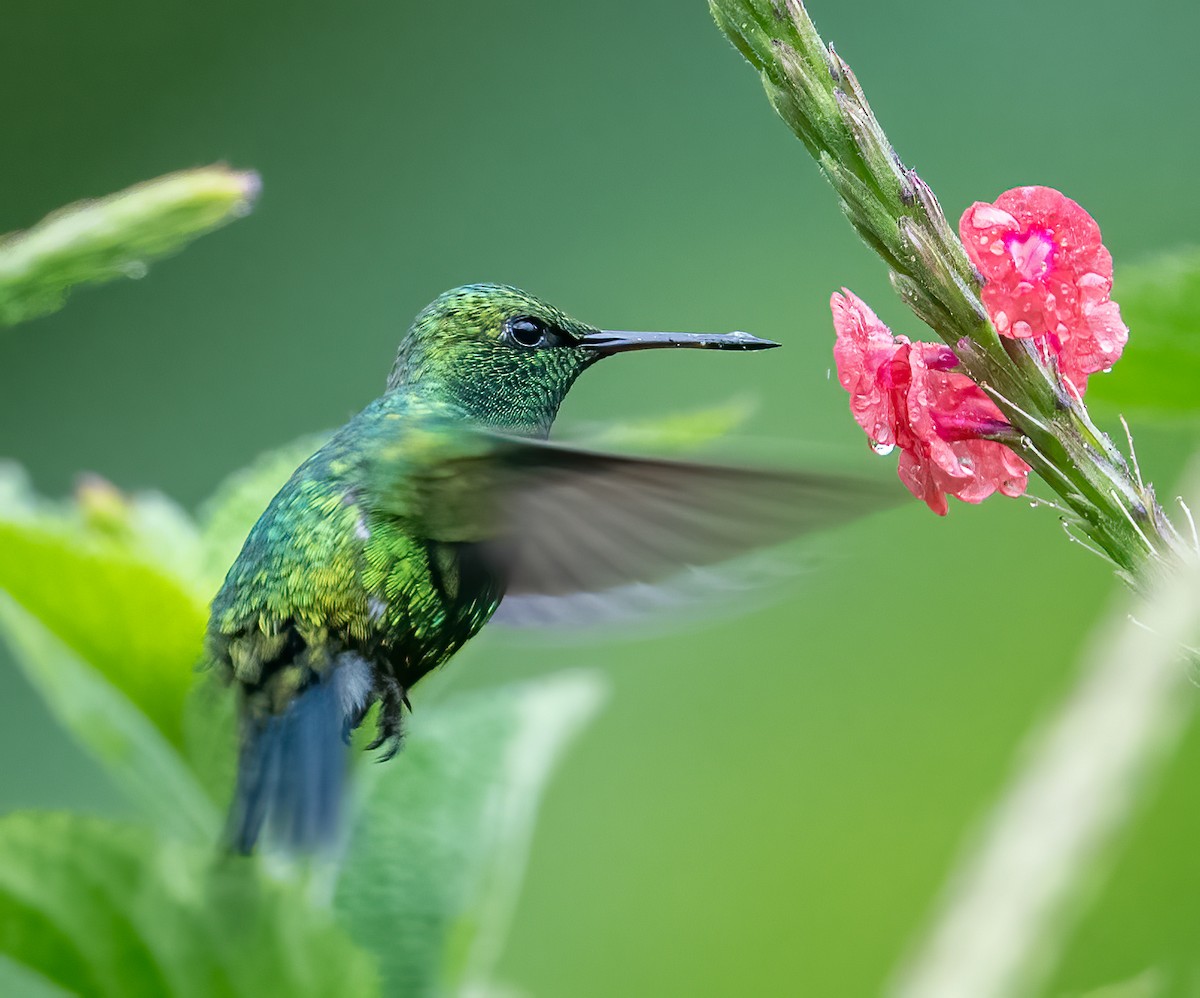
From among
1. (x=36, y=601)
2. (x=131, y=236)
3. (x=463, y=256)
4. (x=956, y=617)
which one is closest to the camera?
(x=131, y=236)

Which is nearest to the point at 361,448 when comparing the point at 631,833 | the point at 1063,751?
the point at 1063,751

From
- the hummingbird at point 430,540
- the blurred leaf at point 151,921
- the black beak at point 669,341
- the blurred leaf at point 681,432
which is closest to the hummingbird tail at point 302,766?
the hummingbird at point 430,540

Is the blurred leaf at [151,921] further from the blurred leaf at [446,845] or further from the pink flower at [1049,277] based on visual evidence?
the pink flower at [1049,277]

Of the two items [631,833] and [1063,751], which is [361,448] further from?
[631,833]

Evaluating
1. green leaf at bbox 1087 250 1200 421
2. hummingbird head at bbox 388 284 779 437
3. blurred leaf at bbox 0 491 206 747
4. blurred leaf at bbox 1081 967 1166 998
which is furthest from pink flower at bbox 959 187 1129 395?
blurred leaf at bbox 0 491 206 747

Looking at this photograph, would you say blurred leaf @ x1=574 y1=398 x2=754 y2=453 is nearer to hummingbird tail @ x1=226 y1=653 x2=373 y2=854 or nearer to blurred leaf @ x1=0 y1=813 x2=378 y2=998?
hummingbird tail @ x1=226 y1=653 x2=373 y2=854
